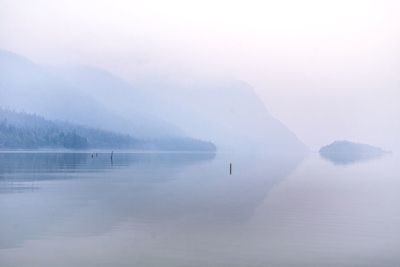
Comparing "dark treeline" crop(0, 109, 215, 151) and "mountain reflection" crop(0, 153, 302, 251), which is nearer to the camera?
"mountain reflection" crop(0, 153, 302, 251)

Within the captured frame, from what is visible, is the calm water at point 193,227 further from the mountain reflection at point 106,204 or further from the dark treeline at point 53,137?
the dark treeline at point 53,137

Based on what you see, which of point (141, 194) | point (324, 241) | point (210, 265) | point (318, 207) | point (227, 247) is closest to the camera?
point (210, 265)

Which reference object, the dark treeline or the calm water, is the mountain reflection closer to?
the calm water

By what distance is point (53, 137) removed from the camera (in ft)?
455

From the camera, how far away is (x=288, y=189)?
36594 millimetres

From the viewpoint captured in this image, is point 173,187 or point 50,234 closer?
point 50,234

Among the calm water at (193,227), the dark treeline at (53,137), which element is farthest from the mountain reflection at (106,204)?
the dark treeline at (53,137)

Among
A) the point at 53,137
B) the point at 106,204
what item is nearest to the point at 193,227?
the point at 106,204

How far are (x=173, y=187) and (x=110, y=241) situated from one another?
19698mm

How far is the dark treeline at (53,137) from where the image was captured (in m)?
131

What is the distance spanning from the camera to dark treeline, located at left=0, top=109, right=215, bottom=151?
130750 mm

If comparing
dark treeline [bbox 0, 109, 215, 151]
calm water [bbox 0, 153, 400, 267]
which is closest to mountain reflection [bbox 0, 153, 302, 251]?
calm water [bbox 0, 153, 400, 267]

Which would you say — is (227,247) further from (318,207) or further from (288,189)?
(288,189)

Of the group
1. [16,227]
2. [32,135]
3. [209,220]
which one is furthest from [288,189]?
[32,135]
